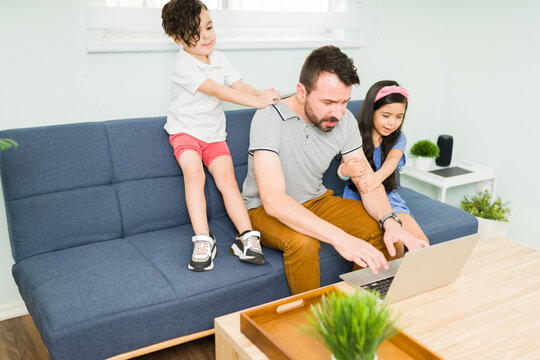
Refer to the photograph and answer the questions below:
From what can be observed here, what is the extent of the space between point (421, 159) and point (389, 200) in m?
0.84

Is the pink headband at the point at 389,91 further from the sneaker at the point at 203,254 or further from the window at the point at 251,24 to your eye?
the sneaker at the point at 203,254

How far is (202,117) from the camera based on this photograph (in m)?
2.16

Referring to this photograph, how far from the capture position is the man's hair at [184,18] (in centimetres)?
197

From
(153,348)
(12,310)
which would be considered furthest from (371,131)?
(12,310)

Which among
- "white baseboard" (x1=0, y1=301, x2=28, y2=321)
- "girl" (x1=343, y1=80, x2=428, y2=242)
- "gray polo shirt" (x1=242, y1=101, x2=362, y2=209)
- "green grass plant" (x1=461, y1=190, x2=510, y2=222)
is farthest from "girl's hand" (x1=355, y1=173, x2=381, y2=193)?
"white baseboard" (x1=0, y1=301, x2=28, y2=321)

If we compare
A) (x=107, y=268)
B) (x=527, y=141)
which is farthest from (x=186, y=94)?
(x=527, y=141)

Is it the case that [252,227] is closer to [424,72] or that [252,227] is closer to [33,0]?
[33,0]

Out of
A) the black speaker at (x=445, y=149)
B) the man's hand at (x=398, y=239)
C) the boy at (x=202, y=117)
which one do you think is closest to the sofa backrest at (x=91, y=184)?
the boy at (x=202, y=117)

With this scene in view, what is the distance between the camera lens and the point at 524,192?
2955mm

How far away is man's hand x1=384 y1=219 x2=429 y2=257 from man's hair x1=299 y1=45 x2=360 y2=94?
587 millimetres

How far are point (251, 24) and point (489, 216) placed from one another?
1.73 m

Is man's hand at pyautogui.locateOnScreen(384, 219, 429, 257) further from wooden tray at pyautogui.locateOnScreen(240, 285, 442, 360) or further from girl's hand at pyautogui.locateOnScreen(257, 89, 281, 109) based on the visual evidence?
girl's hand at pyautogui.locateOnScreen(257, 89, 281, 109)

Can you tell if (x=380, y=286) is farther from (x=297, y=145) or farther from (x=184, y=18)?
(x=184, y=18)

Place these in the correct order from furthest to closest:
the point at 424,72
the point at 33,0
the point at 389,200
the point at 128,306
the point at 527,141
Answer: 1. the point at 424,72
2. the point at 527,141
3. the point at 389,200
4. the point at 33,0
5. the point at 128,306
